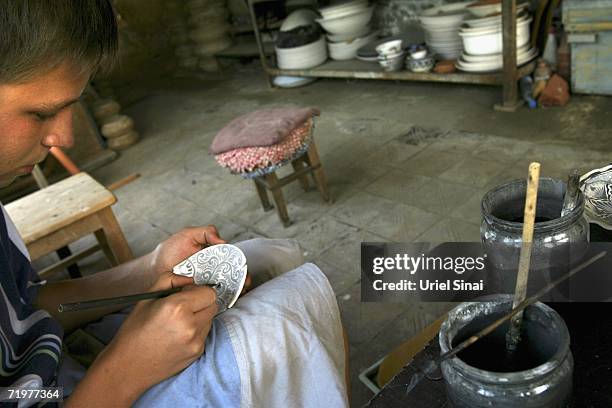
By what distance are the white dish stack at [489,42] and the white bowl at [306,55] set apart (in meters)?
1.64

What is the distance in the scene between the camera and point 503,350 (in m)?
0.66

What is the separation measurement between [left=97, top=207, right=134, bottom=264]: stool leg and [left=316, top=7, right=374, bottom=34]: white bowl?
3.06 meters

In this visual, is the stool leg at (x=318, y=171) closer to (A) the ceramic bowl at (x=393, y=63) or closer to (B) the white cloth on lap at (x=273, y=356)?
(A) the ceramic bowl at (x=393, y=63)

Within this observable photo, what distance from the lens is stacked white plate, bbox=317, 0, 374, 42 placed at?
4406 mm

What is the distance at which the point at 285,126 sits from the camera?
8.20ft

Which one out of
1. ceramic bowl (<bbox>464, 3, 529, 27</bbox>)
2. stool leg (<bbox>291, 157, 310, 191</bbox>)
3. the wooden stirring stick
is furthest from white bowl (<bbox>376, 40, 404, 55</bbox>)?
the wooden stirring stick

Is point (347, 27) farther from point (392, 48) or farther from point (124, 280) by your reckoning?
point (124, 280)

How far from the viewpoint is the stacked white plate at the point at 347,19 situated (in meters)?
4.41

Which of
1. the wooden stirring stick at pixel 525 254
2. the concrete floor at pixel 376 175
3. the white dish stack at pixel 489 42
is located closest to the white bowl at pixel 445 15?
the white dish stack at pixel 489 42

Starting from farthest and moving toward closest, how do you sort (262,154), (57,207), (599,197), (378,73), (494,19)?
(378,73) < (494,19) < (262,154) < (57,207) < (599,197)

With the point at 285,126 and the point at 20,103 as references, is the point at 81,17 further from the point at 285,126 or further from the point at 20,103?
the point at 285,126

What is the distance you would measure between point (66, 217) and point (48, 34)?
1465mm

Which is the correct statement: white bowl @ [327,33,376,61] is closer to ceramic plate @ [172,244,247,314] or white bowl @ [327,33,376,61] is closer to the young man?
ceramic plate @ [172,244,247,314]

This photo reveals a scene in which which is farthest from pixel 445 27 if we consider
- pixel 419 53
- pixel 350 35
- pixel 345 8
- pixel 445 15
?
pixel 350 35
